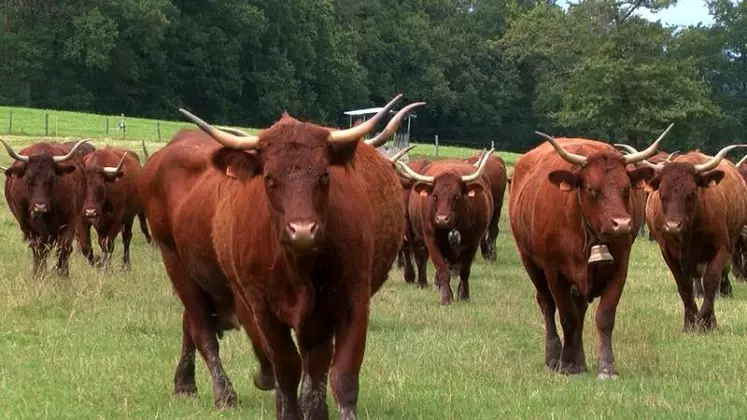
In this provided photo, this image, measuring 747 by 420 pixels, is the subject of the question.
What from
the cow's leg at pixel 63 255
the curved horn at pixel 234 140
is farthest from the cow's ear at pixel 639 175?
the cow's leg at pixel 63 255

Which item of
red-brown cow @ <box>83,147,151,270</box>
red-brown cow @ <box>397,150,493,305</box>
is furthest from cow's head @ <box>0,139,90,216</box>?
red-brown cow @ <box>397,150,493,305</box>

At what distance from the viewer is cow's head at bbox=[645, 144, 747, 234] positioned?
10242 millimetres

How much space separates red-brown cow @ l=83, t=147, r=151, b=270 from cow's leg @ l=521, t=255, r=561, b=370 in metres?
7.40

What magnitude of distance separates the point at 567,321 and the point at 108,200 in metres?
9.45

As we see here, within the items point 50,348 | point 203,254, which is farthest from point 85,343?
point 203,254

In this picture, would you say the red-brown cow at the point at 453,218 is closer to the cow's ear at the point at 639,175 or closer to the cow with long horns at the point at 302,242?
the cow's ear at the point at 639,175

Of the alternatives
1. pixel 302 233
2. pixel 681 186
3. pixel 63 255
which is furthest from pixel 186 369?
pixel 63 255

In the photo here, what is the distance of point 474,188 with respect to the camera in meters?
13.9

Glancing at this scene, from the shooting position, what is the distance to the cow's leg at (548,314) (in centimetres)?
887

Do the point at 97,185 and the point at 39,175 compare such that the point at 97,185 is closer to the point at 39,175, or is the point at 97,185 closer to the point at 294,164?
the point at 39,175

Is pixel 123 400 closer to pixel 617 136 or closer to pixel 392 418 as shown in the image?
pixel 392 418

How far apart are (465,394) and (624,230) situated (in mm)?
1727

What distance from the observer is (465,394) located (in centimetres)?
716

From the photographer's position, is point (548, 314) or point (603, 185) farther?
point (548, 314)
